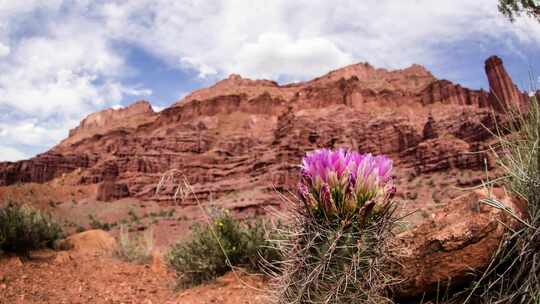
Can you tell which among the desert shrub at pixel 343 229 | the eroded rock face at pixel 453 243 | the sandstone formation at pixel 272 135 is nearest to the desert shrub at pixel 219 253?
the eroded rock face at pixel 453 243

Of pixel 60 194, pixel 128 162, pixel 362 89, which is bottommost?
pixel 60 194

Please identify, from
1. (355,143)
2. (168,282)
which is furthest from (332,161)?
(355,143)

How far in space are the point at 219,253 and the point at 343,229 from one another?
15.2ft

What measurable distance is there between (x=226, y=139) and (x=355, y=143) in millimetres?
25111

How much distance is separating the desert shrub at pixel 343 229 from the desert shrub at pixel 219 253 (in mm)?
4061

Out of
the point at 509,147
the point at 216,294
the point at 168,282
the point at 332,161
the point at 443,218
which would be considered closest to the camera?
the point at 332,161

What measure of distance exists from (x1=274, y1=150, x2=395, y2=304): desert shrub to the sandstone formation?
3515 centimetres

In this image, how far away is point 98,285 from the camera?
6215mm

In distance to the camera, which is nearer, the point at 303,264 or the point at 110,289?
the point at 303,264

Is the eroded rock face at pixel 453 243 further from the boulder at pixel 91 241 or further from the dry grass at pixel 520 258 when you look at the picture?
the boulder at pixel 91 241

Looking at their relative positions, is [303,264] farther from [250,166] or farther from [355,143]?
[355,143]

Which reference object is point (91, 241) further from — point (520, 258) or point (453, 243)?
point (520, 258)

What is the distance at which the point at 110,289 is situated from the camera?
5891 millimetres

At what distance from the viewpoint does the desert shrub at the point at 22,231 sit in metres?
8.25
